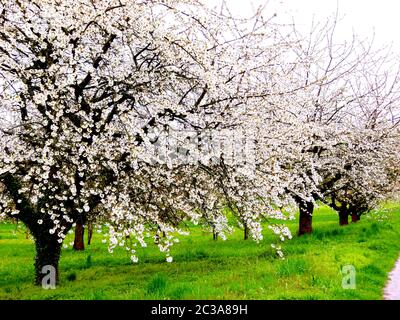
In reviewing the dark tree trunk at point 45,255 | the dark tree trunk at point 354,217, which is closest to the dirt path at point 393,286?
the dark tree trunk at point 45,255

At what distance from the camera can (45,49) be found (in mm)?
10625

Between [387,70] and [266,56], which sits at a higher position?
[387,70]

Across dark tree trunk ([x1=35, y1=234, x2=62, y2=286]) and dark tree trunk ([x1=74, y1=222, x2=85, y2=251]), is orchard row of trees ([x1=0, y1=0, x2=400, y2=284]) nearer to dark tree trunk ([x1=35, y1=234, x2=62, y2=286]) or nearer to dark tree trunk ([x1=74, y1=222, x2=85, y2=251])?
dark tree trunk ([x1=35, y1=234, x2=62, y2=286])

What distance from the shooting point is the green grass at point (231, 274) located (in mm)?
9516

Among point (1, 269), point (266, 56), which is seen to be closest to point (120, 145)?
point (266, 56)

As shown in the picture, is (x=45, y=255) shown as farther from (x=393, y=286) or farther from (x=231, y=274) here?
(x=393, y=286)

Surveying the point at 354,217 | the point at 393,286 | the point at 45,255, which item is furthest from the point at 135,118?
the point at 354,217

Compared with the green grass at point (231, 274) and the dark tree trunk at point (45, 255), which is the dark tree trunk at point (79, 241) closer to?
the green grass at point (231, 274)

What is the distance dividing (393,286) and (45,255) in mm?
8522

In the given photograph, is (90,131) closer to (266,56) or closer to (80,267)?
(266,56)

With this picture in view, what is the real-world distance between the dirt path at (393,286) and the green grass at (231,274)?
0.16 m

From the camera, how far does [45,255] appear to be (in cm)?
1253
